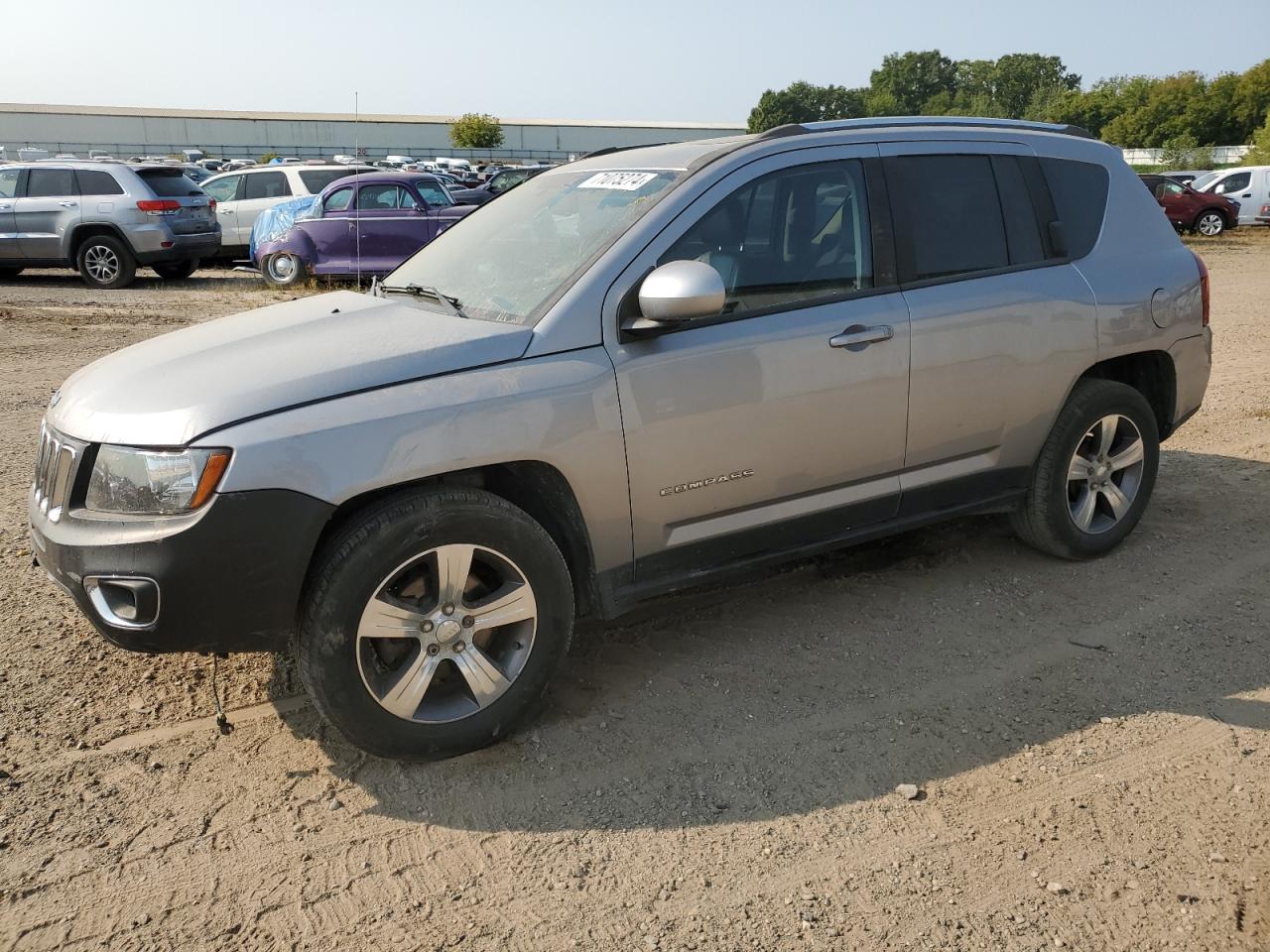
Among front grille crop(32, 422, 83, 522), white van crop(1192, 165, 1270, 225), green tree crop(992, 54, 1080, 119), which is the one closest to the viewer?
front grille crop(32, 422, 83, 522)

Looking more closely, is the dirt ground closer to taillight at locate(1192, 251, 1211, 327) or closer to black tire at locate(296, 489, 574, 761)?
black tire at locate(296, 489, 574, 761)

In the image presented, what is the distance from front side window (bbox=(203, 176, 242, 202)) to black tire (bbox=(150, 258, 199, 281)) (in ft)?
5.91

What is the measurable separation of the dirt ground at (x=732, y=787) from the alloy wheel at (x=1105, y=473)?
0.91ft

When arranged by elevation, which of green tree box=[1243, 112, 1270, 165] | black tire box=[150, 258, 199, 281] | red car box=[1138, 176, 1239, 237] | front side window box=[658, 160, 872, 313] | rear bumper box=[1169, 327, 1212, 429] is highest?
green tree box=[1243, 112, 1270, 165]

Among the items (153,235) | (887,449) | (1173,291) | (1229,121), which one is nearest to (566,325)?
(887,449)

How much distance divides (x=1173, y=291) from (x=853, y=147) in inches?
71.4

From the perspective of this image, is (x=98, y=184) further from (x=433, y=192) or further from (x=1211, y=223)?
(x=1211, y=223)

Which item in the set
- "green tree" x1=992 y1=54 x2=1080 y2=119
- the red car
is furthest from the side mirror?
"green tree" x1=992 y1=54 x2=1080 y2=119

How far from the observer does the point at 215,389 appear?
124 inches

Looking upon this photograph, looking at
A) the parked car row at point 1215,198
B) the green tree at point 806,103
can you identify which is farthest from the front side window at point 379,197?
the green tree at point 806,103

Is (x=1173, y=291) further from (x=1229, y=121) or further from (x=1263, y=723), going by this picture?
(x=1229, y=121)

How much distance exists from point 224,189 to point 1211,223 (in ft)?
72.0

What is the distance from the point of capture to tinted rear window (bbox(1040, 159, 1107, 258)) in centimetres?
465

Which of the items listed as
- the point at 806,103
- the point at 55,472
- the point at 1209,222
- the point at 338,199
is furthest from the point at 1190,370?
the point at 806,103
